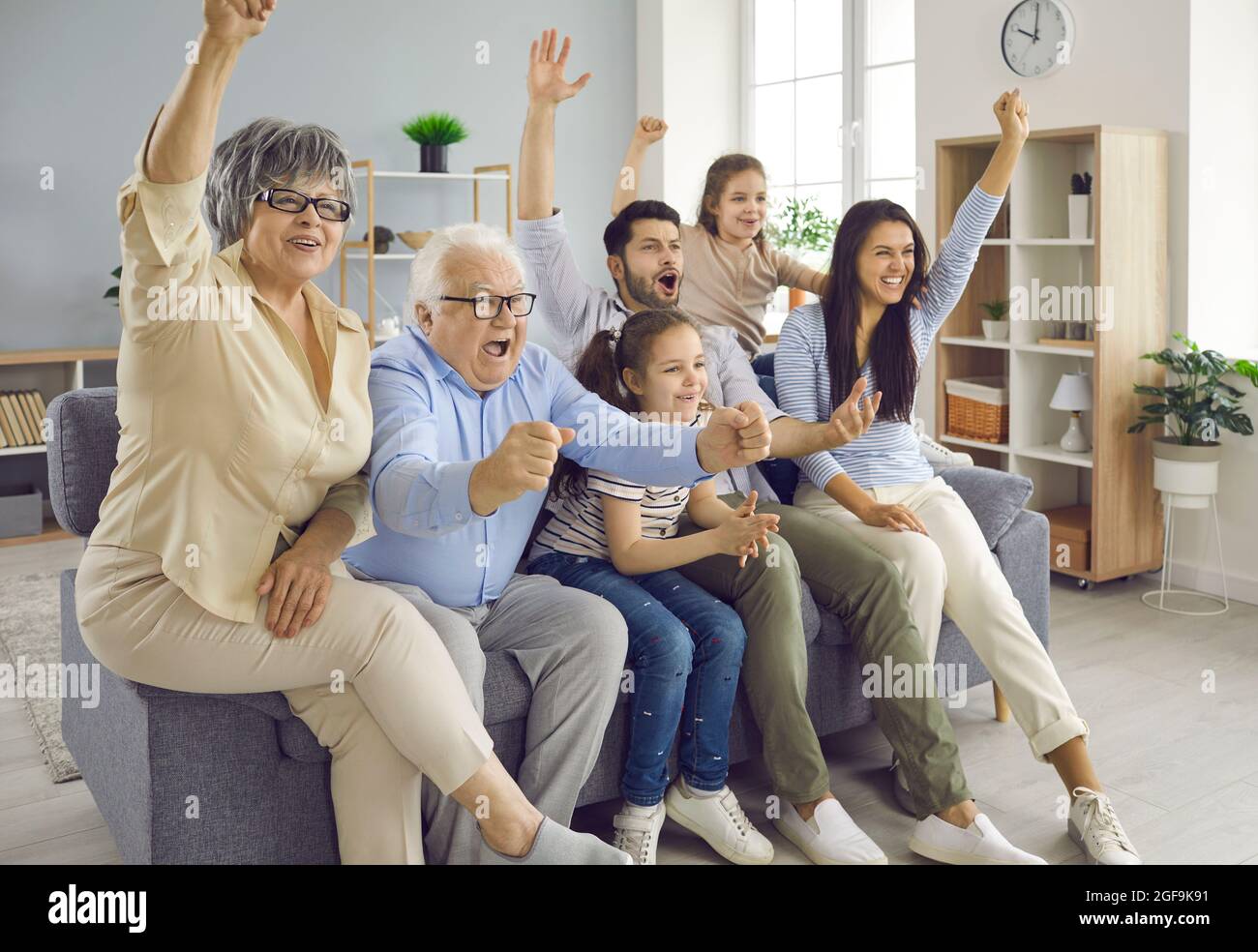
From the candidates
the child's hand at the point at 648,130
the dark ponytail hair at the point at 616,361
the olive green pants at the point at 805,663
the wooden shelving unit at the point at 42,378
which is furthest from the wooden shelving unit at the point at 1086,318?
the wooden shelving unit at the point at 42,378

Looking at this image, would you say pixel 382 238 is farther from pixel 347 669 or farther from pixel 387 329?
pixel 347 669

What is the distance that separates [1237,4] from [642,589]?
309 cm

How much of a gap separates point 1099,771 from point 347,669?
1.70 m

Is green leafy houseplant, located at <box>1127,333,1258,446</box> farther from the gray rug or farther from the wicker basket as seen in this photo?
the gray rug

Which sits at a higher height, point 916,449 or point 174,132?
point 174,132

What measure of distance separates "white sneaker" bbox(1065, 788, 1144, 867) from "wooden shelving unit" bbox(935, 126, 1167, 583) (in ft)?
6.00

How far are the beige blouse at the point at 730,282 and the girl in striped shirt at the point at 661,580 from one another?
918 mm

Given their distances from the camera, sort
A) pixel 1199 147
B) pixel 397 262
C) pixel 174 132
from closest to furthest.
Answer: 1. pixel 174 132
2. pixel 1199 147
3. pixel 397 262

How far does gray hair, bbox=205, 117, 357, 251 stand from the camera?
1.91 metres

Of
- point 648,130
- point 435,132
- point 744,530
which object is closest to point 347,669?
point 744,530

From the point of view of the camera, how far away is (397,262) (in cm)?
605

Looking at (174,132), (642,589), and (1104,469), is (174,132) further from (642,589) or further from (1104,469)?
(1104,469)

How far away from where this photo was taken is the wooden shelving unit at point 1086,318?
3908 millimetres
